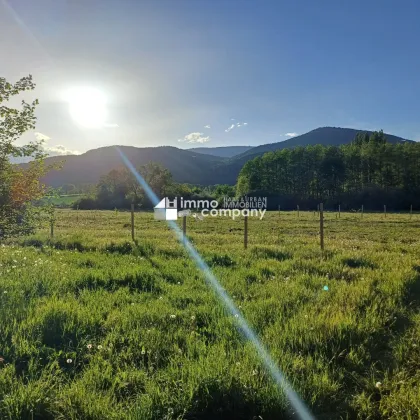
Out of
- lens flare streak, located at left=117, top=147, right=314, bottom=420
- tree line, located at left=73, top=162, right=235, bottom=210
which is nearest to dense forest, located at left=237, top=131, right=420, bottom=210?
tree line, located at left=73, top=162, right=235, bottom=210

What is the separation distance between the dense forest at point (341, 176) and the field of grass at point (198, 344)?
72.7 metres

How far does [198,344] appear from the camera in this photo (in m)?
4.07

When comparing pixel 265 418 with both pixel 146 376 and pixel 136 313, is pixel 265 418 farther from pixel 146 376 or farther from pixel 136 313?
pixel 136 313

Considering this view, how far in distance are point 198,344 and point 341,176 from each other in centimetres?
8839

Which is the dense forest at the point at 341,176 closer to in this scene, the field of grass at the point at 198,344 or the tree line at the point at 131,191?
the tree line at the point at 131,191

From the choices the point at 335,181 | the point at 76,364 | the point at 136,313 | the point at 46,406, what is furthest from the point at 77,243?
the point at 335,181

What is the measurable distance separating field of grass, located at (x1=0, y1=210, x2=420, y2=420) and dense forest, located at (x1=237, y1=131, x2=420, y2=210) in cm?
7270

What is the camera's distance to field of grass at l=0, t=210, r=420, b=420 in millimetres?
3020

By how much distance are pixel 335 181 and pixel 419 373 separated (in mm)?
87276

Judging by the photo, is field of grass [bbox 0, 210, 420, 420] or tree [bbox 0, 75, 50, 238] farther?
tree [bbox 0, 75, 50, 238]

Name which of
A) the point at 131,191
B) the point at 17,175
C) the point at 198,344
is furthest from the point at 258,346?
the point at 131,191

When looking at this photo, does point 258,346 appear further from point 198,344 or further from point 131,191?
point 131,191

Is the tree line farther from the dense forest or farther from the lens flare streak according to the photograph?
the lens flare streak

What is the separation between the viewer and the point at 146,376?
342cm
